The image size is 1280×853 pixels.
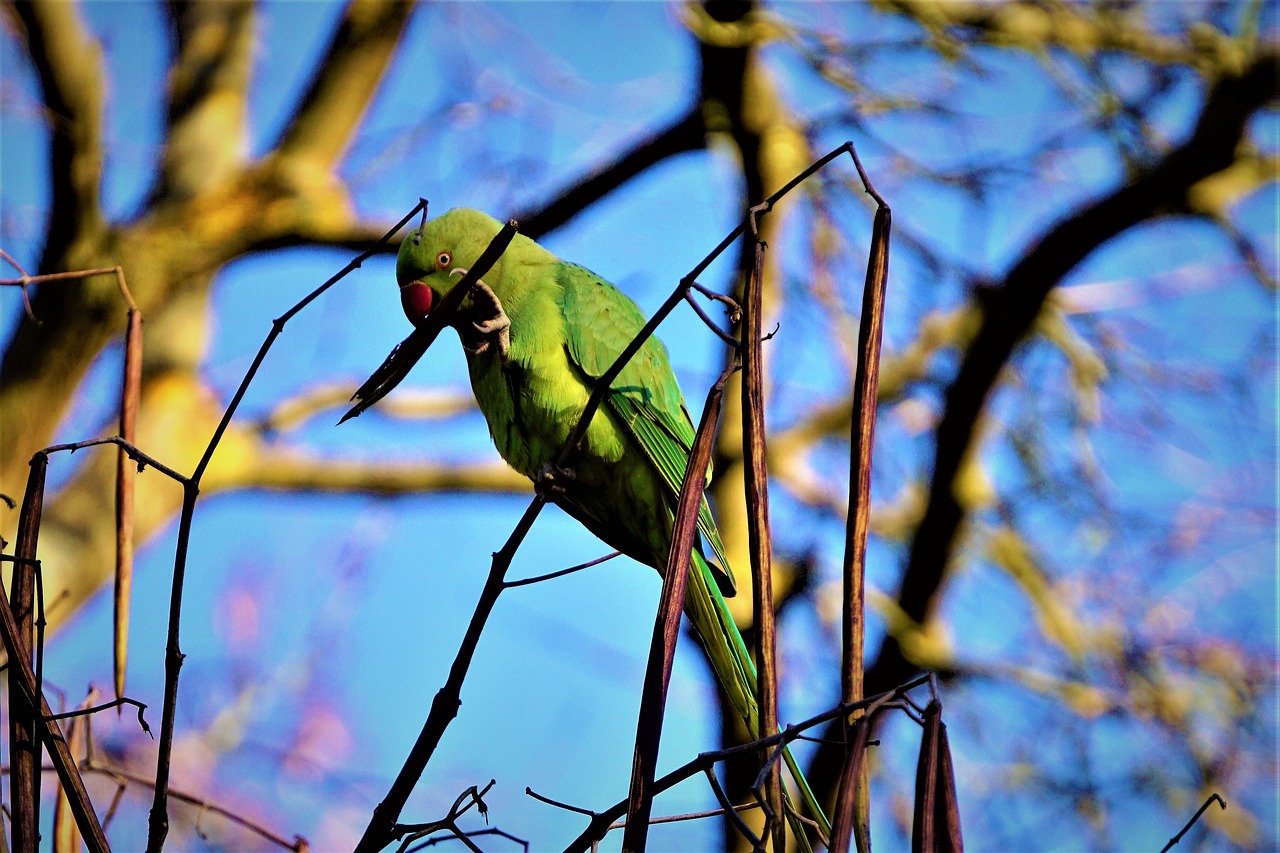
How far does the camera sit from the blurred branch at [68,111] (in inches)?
206

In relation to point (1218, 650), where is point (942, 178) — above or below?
above

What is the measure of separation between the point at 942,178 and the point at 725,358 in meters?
1.11

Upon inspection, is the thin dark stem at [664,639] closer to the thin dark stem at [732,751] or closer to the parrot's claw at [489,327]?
the thin dark stem at [732,751]

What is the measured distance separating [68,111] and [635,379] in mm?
4522

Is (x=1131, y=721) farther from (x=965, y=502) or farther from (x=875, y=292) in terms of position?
(x=875, y=292)

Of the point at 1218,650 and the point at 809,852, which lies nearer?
the point at 809,852

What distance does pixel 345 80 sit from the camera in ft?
20.0

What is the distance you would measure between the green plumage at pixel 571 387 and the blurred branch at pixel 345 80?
13.5 ft

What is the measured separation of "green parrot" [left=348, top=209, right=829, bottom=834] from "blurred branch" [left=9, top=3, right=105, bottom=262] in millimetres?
3966

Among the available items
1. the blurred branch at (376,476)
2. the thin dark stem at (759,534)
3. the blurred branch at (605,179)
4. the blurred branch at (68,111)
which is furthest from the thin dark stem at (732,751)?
the blurred branch at (68,111)

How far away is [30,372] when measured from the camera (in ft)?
17.4

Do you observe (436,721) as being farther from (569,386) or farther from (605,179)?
(605,179)

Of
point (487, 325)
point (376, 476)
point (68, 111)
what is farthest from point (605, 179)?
point (487, 325)

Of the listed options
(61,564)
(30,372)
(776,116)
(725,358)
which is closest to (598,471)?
(725,358)
